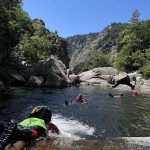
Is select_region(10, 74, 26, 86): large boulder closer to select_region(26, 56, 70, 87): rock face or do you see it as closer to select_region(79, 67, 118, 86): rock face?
select_region(26, 56, 70, 87): rock face

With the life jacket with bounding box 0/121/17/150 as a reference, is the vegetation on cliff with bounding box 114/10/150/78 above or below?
above

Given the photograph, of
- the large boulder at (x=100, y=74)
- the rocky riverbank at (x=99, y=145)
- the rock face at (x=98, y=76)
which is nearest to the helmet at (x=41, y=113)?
the rocky riverbank at (x=99, y=145)

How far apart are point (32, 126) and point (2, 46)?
120 feet

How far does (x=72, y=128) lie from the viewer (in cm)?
1720

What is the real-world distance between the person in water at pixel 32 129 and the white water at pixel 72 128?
13.3 ft

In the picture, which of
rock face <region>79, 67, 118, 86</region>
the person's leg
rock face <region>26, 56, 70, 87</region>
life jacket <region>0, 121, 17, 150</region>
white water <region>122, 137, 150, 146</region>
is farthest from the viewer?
rock face <region>79, 67, 118, 86</region>

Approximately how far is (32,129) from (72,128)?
7.66 meters

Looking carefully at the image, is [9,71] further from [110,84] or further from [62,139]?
[62,139]

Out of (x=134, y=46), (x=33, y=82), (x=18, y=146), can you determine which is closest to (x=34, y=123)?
(x=18, y=146)

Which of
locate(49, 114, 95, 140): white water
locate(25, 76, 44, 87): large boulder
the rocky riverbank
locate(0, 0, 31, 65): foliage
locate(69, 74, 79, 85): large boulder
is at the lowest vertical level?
locate(49, 114, 95, 140): white water

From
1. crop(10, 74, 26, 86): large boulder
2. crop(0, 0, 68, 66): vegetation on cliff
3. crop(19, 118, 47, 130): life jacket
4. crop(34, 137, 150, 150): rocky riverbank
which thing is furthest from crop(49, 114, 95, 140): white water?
crop(10, 74, 26, 86): large boulder

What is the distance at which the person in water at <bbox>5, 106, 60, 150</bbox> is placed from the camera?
30.6 feet

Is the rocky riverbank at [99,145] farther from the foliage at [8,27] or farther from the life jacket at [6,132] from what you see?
the foliage at [8,27]

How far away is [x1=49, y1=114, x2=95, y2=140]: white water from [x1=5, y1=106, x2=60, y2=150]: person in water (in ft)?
13.3
